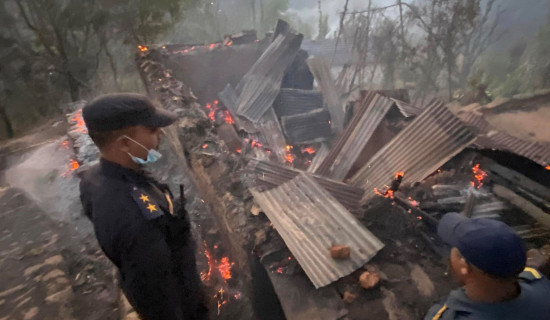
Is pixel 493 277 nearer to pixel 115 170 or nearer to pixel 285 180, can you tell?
pixel 115 170

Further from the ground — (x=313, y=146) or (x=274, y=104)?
(x=274, y=104)

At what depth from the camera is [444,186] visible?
5.00 meters

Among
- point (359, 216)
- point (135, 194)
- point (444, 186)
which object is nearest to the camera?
point (135, 194)

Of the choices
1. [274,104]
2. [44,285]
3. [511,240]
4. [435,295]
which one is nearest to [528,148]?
[435,295]

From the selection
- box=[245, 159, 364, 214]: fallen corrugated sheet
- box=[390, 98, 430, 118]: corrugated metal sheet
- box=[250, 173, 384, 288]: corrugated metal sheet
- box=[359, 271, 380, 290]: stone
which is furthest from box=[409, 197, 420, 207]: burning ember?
box=[390, 98, 430, 118]: corrugated metal sheet

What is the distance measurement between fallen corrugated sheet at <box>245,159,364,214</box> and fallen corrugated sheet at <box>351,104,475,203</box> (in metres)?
0.27

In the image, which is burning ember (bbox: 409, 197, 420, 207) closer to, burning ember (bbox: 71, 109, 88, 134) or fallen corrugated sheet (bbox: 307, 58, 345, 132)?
fallen corrugated sheet (bbox: 307, 58, 345, 132)

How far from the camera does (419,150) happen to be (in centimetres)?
559

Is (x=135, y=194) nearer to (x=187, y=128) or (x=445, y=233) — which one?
(x=445, y=233)

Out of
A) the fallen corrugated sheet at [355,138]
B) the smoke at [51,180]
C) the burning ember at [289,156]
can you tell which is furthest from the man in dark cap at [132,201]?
the burning ember at [289,156]

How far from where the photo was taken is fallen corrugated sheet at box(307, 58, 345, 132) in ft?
29.4

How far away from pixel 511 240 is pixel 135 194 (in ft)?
7.24

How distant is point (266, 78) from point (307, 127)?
7.41 ft

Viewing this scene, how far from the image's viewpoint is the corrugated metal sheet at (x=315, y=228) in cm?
338
